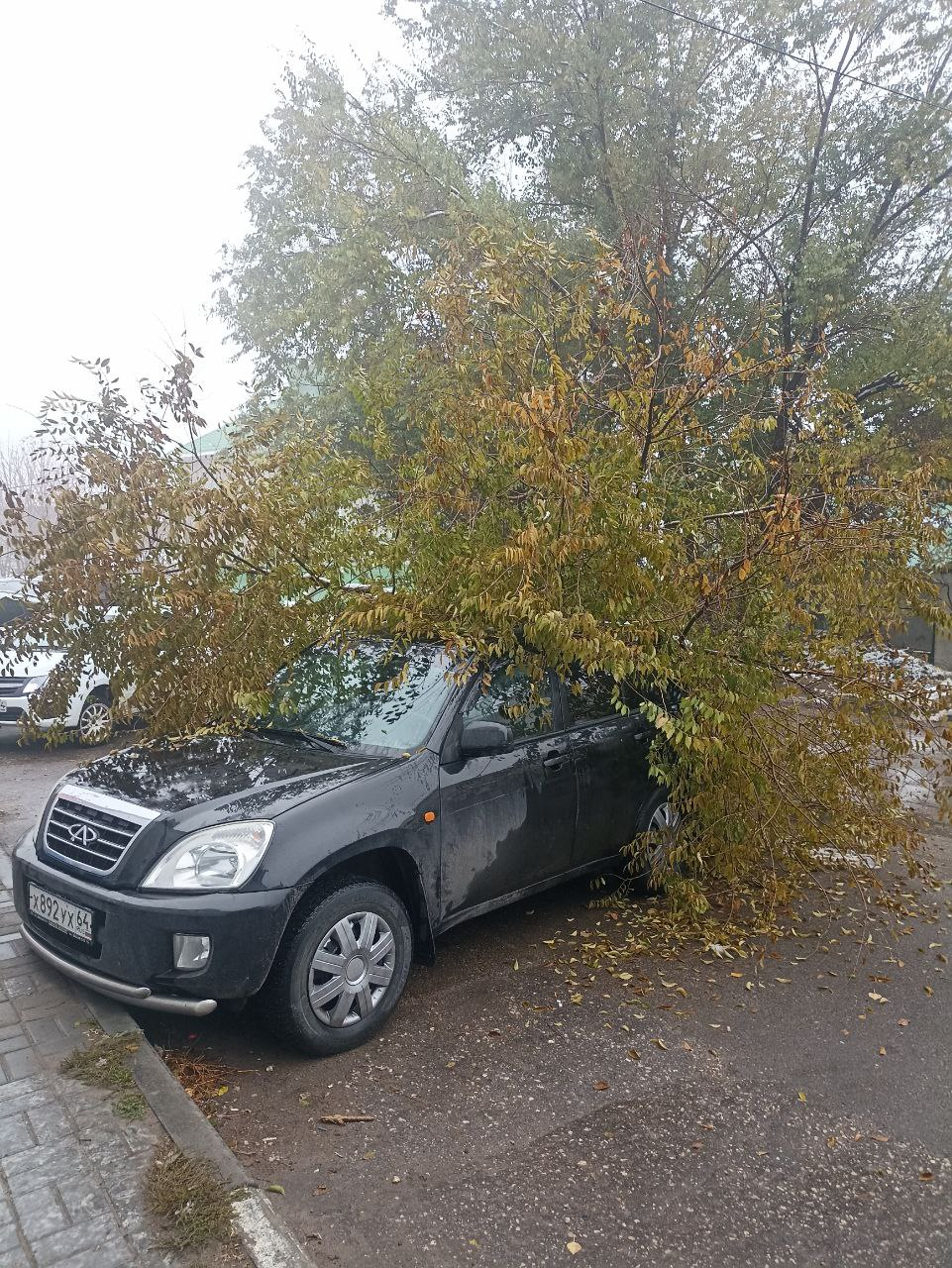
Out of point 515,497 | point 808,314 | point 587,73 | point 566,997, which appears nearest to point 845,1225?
point 566,997

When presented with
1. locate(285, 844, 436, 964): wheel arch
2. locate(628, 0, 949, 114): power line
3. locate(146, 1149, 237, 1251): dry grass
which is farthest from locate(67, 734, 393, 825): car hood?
locate(628, 0, 949, 114): power line

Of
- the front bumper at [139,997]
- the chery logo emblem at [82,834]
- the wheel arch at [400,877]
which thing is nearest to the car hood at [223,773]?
the chery logo emblem at [82,834]

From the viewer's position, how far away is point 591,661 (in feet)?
15.6

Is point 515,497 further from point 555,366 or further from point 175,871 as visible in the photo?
point 175,871

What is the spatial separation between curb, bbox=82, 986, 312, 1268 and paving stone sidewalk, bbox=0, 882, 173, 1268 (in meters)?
0.07

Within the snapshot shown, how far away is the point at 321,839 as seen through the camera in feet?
12.6

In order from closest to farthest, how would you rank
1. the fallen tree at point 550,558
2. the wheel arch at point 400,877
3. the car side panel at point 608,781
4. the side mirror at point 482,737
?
the wheel arch at point 400,877
the side mirror at point 482,737
the fallen tree at point 550,558
the car side panel at point 608,781

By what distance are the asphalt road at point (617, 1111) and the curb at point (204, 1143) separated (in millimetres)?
143

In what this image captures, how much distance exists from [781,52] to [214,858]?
11434 millimetres

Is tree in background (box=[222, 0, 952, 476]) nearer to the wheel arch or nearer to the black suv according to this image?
the black suv

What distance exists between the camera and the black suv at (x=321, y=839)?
3666 mm

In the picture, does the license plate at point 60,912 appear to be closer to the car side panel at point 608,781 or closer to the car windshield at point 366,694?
the car windshield at point 366,694

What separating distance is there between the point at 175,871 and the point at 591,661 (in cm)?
216

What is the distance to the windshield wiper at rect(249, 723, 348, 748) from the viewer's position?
4602mm
